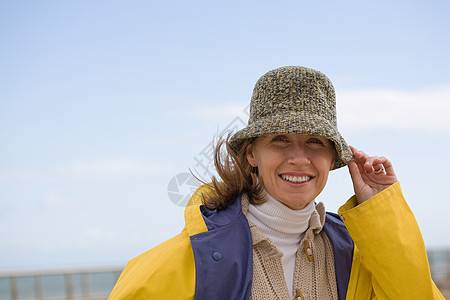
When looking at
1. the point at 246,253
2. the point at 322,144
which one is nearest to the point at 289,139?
the point at 322,144

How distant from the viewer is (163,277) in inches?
88.9

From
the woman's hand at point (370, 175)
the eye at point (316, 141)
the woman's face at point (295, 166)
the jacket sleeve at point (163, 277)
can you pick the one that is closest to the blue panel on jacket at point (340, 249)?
the woman's hand at point (370, 175)

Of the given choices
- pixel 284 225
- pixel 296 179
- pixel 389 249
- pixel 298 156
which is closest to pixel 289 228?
pixel 284 225

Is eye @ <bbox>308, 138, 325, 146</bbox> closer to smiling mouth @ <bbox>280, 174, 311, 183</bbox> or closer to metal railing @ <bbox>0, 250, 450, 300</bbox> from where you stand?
smiling mouth @ <bbox>280, 174, 311, 183</bbox>

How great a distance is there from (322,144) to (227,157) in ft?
1.70

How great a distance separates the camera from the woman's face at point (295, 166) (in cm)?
242

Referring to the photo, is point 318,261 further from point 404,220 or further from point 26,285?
point 26,285

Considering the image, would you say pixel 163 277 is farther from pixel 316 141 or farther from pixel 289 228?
pixel 316 141

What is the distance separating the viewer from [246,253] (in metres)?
2.39

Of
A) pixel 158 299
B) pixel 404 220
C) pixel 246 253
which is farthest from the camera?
pixel 404 220

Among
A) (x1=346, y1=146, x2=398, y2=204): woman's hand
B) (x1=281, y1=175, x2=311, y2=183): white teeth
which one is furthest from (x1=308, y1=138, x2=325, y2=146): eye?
(x1=346, y1=146, x2=398, y2=204): woman's hand

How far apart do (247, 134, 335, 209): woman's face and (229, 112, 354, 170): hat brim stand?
0.22 ft

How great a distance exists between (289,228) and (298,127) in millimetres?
506

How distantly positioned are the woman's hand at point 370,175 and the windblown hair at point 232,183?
0.51 metres
